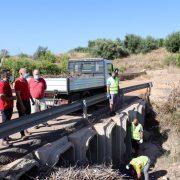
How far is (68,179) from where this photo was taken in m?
7.12

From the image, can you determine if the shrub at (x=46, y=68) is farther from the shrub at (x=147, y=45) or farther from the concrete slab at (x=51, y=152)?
the shrub at (x=147, y=45)

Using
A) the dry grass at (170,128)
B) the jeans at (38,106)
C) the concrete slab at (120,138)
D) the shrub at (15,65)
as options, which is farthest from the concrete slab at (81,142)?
the shrub at (15,65)

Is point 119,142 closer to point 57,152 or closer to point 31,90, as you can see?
point 31,90

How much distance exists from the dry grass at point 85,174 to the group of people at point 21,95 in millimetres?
2034

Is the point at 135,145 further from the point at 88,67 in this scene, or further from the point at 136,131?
the point at 88,67

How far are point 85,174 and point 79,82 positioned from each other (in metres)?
7.07

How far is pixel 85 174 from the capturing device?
298 inches

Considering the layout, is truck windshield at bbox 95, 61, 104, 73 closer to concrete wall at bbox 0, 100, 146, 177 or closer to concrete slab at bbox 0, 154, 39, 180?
concrete wall at bbox 0, 100, 146, 177

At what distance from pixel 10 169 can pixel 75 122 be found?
5.75m

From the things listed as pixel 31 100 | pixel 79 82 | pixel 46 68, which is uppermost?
pixel 46 68

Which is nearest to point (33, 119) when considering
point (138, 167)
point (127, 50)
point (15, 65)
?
point (138, 167)

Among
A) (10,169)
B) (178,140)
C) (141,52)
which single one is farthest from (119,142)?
(141,52)

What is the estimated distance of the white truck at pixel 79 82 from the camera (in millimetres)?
13695

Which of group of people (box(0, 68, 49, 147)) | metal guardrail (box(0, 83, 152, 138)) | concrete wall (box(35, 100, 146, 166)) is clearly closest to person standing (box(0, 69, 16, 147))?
group of people (box(0, 68, 49, 147))
